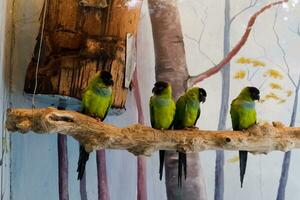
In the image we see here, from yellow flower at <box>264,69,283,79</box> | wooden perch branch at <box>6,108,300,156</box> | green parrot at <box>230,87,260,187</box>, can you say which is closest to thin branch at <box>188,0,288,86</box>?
yellow flower at <box>264,69,283,79</box>

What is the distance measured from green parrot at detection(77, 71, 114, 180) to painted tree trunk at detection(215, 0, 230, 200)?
0.82 m

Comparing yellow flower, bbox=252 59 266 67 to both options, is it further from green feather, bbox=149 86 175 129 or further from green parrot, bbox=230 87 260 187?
green feather, bbox=149 86 175 129

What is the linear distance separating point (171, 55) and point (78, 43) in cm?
59

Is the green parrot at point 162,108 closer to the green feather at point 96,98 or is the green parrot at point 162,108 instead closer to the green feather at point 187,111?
the green feather at point 187,111

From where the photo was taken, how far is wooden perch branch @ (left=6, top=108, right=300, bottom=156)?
183 centimetres

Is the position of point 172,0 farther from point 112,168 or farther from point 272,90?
point 112,168

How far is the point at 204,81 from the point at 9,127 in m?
1.11

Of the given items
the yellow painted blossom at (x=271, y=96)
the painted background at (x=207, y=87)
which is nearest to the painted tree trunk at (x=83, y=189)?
the painted background at (x=207, y=87)

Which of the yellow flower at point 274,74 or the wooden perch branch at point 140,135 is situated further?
the yellow flower at point 274,74

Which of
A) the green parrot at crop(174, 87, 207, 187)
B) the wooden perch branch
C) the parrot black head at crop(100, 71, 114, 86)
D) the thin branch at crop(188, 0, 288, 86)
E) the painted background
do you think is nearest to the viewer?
the wooden perch branch

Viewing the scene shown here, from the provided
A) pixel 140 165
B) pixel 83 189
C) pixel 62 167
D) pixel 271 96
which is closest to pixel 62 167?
pixel 62 167

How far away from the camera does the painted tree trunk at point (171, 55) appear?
8.27 feet

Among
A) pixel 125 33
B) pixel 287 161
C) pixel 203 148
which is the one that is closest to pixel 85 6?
pixel 125 33

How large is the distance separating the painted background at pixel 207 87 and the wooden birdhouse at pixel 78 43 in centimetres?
25
